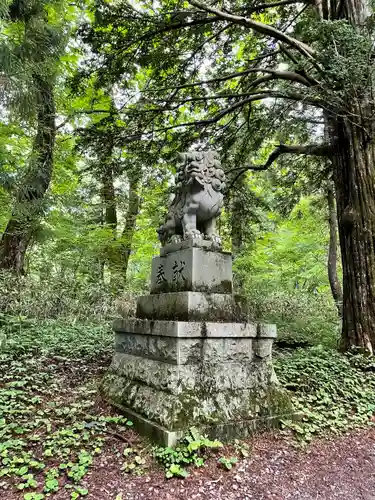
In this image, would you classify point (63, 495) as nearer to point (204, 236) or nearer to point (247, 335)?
point (247, 335)

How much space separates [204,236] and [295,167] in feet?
16.8

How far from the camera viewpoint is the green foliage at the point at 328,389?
3533 millimetres

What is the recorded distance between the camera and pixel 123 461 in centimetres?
276

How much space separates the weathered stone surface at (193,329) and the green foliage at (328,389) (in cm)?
94

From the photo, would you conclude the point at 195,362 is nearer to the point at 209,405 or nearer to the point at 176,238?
the point at 209,405

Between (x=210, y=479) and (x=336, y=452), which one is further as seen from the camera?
(x=336, y=452)

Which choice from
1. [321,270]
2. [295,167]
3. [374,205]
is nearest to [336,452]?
[374,205]

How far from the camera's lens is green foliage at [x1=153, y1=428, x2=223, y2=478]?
259 cm

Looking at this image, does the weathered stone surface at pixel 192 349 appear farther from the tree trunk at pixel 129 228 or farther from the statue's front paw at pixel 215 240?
the tree trunk at pixel 129 228

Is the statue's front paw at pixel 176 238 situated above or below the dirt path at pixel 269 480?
above

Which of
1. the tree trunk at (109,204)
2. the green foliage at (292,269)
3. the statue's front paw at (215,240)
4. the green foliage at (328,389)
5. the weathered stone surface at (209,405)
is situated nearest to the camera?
the weathered stone surface at (209,405)

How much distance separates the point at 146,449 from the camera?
2.88m

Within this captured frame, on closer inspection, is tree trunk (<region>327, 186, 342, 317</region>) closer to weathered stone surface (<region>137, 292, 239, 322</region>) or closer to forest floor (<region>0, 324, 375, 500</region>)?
forest floor (<region>0, 324, 375, 500</region>)

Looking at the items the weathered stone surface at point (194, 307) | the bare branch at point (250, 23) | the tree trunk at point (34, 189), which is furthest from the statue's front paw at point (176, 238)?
the tree trunk at point (34, 189)
